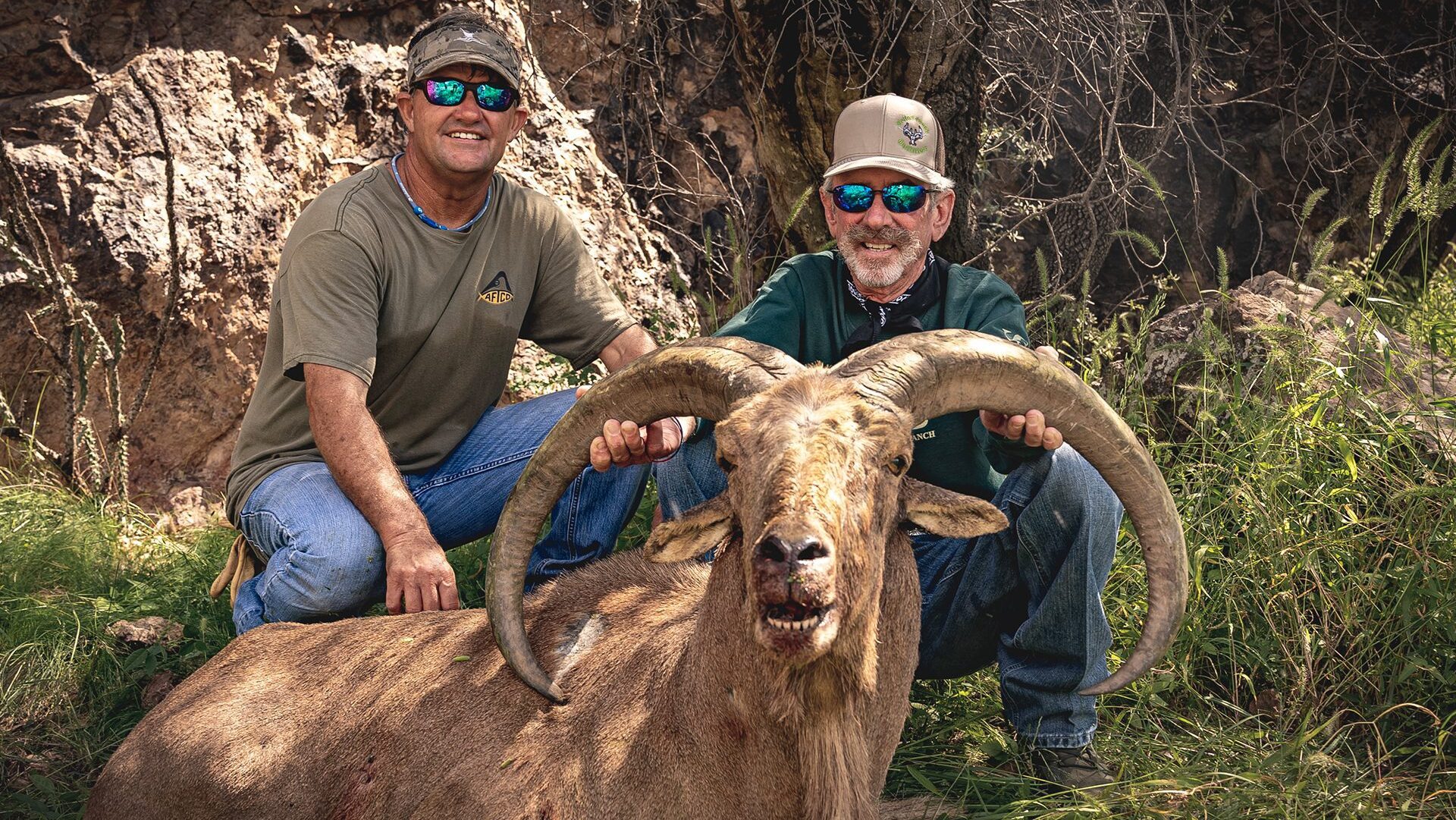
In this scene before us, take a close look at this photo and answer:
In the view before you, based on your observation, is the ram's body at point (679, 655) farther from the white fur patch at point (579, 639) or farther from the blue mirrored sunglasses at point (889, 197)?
the blue mirrored sunglasses at point (889, 197)

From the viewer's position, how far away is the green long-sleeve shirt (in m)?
4.38

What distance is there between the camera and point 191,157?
7145mm

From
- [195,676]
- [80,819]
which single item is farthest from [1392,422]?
[80,819]

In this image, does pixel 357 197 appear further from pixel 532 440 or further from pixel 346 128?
pixel 346 128

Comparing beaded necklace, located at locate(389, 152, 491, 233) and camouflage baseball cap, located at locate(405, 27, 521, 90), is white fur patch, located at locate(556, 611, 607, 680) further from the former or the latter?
camouflage baseball cap, located at locate(405, 27, 521, 90)

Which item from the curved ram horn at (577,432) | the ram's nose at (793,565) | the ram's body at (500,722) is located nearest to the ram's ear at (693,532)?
the ram's body at (500,722)

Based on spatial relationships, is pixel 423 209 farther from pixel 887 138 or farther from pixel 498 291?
pixel 887 138

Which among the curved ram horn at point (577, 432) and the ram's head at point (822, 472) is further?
the curved ram horn at point (577, 432)

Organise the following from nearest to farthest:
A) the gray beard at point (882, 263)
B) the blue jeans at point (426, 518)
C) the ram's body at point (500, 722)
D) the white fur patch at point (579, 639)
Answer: the ram's body at point (500, 722)
the white fur patch at point (579, 639)
the gray beard at point (882, 263)
the blue jeans at point (426, 518)

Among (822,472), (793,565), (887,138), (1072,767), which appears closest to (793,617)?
(793,565)

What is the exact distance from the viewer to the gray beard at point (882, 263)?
4.51 metres

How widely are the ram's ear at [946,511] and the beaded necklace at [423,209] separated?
2.77 metres

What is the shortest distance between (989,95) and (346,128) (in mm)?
3933

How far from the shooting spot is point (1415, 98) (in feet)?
25.5
